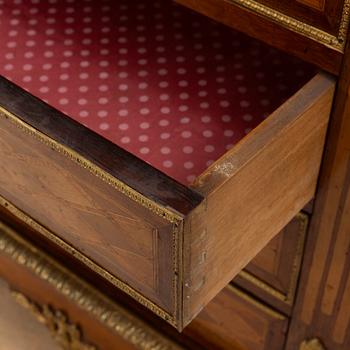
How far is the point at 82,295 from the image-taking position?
3.39 feet

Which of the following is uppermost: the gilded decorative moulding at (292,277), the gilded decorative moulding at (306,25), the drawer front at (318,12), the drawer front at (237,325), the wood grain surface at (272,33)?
the drawer front at (318,12)

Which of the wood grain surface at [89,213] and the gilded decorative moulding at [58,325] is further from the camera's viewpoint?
the gilded decorative moulding at [58,325]

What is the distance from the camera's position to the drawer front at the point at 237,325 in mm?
857

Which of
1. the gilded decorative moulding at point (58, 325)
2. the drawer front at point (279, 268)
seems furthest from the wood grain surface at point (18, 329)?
the drawer front at point (279, 268)

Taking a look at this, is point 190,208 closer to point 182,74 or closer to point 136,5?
point 182,74

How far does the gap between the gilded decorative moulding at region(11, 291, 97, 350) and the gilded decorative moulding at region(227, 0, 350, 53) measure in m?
0.65

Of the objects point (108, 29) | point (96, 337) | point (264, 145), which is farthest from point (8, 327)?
point (264, 145)

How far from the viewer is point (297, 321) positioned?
2.73ft

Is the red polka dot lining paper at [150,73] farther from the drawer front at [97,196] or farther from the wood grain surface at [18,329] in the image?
the wood grain surface at [18,329]

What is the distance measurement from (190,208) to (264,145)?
0.25 feet

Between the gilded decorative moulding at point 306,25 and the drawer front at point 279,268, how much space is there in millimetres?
207

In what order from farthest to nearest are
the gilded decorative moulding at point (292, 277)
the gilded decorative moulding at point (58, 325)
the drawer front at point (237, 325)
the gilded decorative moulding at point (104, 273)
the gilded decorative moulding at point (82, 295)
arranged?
1. the gilded decorative moulding at point (58, 325)
2. the gilded decorative moulding at point (82, 295)
3. the drawer front at point (237, 325)
4. the gilded decorative moulding at point (292, 277)
5. the gilded decorative moulding at point (104, 273)

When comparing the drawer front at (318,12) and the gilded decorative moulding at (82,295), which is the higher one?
the drawer front at (318,12)

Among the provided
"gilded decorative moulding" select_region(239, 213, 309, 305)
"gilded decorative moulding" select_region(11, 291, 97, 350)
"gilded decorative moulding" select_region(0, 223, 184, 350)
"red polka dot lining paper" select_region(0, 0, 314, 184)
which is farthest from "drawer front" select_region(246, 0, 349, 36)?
"gilded decorative moulding" select_region(11, 291, 97, 350)
